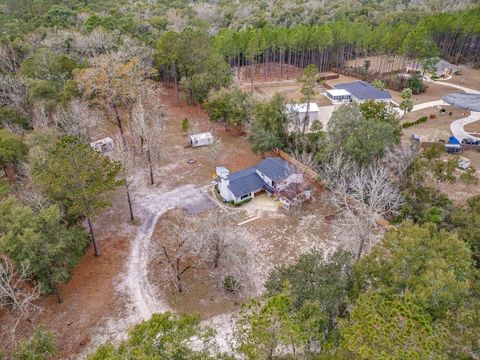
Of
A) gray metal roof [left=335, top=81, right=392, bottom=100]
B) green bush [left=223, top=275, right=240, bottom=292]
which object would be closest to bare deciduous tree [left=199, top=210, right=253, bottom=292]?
green bush [left=223, top=275, right=240, bottom=292]

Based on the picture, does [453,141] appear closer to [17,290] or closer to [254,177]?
[254,177]

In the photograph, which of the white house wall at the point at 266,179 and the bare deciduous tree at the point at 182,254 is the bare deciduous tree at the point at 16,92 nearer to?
the bare deciduous tree at the point at 182,254

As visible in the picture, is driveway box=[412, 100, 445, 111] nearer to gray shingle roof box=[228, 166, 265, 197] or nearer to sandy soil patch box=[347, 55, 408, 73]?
sandy soil patch box=[347, 55, 408, 73]

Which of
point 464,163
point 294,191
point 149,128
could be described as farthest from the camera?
point 149,128

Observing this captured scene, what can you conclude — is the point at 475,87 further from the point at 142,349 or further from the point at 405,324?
the point at 142,349

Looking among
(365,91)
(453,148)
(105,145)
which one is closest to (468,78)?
(365,91)

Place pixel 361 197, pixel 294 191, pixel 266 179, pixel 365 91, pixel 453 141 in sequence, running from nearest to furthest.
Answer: pixel 361 197 → pixel 294 191 → pixel 266 179 → pixel 453 141 → pixel 365 91
